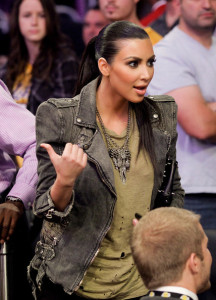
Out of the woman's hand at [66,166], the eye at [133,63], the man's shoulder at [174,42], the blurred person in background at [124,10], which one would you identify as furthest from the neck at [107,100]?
the blurred person in background at [124,10]

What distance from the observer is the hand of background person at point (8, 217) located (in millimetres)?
2510

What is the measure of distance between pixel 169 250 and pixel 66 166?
42 centimetres

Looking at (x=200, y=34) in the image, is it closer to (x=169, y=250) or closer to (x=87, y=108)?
(x=87, y=108)

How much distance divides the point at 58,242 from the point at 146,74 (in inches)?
26.9

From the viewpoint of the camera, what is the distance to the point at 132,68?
230 centimetres

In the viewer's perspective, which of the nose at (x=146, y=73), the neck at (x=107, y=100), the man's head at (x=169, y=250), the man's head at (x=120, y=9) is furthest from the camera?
the man's head at (x=120, y=9)

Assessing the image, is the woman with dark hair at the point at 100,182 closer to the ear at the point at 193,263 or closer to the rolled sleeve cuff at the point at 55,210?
the rolled sleeve cuff at the point at 55,210

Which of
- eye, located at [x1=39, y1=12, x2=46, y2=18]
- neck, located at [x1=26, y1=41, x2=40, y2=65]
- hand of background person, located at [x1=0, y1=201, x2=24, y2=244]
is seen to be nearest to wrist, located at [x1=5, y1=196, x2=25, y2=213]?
hand of background person, located at [x1=0, y1=201, x2=24, y2=244]

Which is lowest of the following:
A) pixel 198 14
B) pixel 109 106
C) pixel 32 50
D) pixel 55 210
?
pixel 32 50

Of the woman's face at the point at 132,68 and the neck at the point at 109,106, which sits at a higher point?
the woman's face at the point at 132,68

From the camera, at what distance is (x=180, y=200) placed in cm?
254

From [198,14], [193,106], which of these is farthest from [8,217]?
[198,14]

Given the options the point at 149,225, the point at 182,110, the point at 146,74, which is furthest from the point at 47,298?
the point at 182,110

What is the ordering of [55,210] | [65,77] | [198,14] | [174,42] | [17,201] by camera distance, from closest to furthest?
[55,210] < [17,201] < [174,42] < [198,14] < [65,77]
